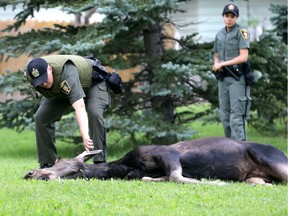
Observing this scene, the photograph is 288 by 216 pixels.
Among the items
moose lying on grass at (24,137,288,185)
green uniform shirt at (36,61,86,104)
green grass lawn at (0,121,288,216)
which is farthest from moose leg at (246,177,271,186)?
green uniform shirt at (36,61,86,104)

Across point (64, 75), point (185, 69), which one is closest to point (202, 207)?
point (64, 75)

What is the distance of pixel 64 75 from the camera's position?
8.88m

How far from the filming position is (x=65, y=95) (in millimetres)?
9039

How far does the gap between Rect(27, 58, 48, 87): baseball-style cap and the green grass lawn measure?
1.13 metres

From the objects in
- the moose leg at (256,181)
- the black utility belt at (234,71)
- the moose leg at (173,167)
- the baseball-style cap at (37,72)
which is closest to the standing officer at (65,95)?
the baseball-style cap at (37,72)

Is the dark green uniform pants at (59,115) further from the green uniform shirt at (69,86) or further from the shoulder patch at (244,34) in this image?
the shoulder patch at (244,34)

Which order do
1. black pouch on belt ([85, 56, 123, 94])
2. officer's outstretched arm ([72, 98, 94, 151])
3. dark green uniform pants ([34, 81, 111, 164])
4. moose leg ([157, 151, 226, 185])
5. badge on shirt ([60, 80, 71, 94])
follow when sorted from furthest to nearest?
black pouch on belt ([85, 56, 123, 94]) → dark green uniform pants ([34, 81, 111, 164]) → badge on shirt ([60, 80, 71, 94]) → officer's outstretched arm ([72, 98, 94, 151]) → moose leg ([157, 151, 226, 185])

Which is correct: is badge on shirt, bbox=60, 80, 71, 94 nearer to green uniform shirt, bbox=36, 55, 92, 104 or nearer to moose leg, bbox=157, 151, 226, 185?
green uniform shirt, bbox=36, 55, 92, 104

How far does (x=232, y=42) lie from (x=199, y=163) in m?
3.37

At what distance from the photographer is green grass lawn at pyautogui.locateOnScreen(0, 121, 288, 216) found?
6590mm

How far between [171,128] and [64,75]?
5333 mm

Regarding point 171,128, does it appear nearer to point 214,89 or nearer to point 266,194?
point 214,89

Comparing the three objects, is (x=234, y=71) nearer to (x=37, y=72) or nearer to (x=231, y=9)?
(x=231, y=9)

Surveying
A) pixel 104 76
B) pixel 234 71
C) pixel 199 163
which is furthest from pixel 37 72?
pixel 234 71
